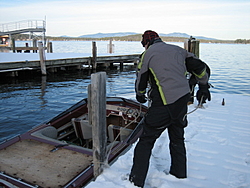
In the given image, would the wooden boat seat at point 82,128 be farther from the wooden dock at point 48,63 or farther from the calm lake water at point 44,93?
the wooden dock at point 48,63

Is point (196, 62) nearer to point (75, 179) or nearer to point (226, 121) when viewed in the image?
point (75, 179)

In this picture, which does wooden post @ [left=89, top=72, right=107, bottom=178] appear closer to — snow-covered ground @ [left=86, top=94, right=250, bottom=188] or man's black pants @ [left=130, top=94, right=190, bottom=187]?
snow-covered ground @ [left=86, top=94, right=250, bottom=188]

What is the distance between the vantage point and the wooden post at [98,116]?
2662mm

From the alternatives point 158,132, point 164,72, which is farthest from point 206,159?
point 164,72

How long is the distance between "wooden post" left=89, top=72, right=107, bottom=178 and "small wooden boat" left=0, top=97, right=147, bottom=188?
0.63 ft

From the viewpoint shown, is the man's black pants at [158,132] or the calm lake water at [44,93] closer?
the man's black pants at [158,132]

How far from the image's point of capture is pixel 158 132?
258cm

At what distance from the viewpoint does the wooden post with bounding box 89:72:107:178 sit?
105 inches

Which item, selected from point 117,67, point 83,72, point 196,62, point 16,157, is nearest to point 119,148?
point 16,157

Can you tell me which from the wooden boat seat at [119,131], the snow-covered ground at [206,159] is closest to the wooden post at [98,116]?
the snow-covered ground at [206,159]

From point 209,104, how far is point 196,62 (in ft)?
14.4

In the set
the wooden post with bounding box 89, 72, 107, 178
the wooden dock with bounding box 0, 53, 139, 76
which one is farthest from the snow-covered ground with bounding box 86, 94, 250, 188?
the wooden dock with bounding box 0, 53, 139, 76

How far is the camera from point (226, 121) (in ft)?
17.2

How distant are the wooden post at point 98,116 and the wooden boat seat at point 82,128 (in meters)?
1.70
